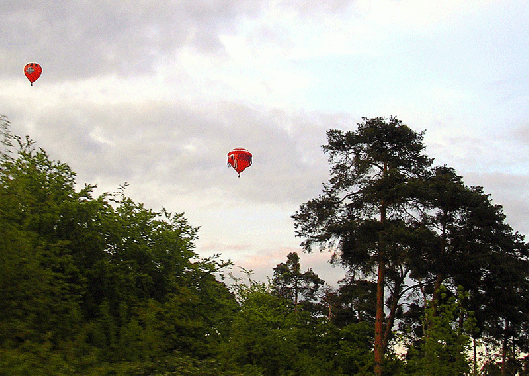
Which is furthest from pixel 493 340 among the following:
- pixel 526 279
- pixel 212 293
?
pixel 212 293

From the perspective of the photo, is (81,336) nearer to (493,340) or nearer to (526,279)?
(526,279)

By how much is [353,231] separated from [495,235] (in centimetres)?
Answer: 909

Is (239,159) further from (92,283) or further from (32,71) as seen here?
(92,283)

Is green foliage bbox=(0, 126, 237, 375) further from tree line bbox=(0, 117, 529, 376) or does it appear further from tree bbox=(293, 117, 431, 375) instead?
tree bbox=(293, 117, 431, 375)

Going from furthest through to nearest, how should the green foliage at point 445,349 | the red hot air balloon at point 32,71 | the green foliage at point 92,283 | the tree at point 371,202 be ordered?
1. the red hot air balloon at point 32,71
2. the tree at point 371,202
3. the green foliage at point 445,349
4. the green foliage at point 92,283

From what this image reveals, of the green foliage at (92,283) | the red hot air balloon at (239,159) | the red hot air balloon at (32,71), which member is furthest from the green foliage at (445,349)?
the red hot air balloon at (32,71)

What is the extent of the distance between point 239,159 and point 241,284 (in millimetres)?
18500

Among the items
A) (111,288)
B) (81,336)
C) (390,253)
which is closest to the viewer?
(81,336)

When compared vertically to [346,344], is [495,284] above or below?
above

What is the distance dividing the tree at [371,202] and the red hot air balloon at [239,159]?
6.56 meters

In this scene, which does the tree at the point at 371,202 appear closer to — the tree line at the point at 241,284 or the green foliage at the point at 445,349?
the tree line at the point at 241,284

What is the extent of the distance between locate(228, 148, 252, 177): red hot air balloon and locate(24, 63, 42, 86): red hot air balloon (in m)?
15.4

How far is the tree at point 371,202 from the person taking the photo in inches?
1280

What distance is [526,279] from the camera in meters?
35.4
